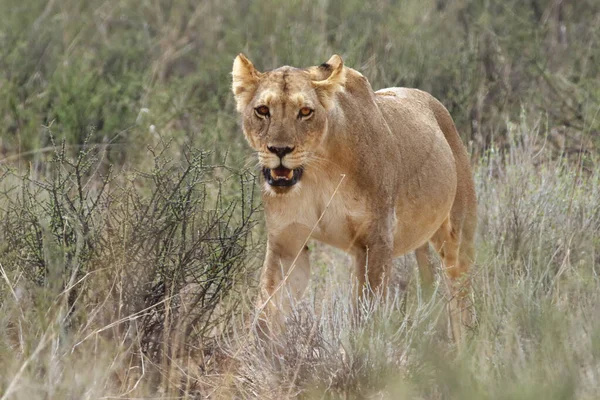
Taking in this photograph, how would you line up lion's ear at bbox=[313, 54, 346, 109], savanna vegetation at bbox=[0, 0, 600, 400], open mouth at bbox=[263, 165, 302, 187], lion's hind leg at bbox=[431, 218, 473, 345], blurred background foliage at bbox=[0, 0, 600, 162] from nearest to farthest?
savanna vegetation at bbox=[0, 0, 600, 400] < open mouth at bbox=[263, 165, 302, 187] < lion's ear at bbox=[313, 54, 346, 109] < lion's hind leg at bbox=[431, 218, 473, 345] < blurred background foliage at bbox=[0, 0, 600, 162]

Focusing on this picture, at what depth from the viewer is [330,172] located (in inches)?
223

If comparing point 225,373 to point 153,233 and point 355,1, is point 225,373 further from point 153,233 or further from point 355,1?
point 355,1

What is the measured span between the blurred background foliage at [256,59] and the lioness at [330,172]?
2217mm

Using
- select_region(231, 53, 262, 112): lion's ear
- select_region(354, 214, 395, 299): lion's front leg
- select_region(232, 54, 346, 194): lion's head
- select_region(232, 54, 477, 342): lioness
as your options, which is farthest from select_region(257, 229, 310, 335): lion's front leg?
select_region(231, 53, 262, 112): lion's ear

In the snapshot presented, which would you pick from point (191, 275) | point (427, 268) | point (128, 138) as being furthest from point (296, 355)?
point (128, 138)

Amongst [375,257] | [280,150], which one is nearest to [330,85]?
[280,150]

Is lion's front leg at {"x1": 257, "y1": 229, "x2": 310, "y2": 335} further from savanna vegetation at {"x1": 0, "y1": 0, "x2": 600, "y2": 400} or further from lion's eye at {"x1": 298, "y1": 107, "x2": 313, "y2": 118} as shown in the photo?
lion's eye at {"x1": 298, "y1": 107, "x2": 313, "y2": 118}

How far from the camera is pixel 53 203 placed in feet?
18.5

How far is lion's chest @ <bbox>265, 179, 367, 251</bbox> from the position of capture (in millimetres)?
5645

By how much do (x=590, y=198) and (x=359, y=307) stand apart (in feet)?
6.75

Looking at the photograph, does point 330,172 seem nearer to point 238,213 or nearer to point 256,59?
point 238,213

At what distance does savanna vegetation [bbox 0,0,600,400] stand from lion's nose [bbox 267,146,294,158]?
531mm

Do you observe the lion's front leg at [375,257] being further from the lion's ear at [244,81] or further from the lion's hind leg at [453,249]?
the lion's hind leg at [453,249]

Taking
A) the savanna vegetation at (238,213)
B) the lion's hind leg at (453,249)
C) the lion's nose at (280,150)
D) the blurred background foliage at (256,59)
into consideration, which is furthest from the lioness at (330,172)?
the blurred background foliage at (256,59)
